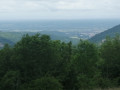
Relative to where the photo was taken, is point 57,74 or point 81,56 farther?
point 57,74

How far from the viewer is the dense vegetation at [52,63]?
25125 millimetres

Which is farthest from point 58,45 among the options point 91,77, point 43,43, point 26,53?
point 91,77

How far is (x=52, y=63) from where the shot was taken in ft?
90.6

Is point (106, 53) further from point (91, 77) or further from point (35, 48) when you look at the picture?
point (35, 48)

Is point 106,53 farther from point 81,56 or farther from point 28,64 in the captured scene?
point 28,64

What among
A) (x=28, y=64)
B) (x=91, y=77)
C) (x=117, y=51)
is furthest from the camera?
(x=117, y=51)

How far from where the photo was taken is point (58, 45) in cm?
2936

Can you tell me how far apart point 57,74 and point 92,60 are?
4460 mm

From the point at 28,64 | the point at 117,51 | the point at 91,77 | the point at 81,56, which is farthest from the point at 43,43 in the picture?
the point at 117,51

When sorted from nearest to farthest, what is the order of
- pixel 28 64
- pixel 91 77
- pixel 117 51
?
pixel 91 77 < pixel 28 64 < pixel 117 51

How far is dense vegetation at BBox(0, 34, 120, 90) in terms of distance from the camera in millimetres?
25125

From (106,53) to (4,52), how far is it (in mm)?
12333

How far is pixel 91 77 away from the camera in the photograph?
24969 mm

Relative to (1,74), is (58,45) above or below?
above
